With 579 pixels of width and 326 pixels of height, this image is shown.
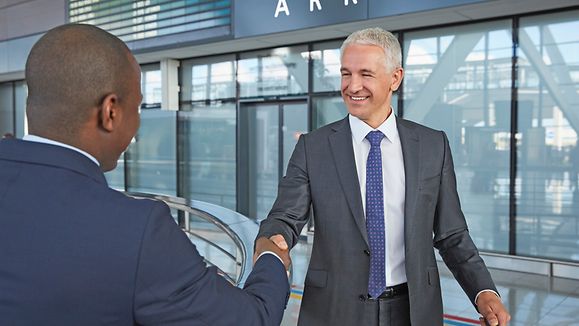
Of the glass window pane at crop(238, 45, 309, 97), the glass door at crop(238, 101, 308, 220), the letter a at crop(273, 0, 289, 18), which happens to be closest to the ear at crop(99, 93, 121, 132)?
the letter a at crop(273, 0, 289, 18)

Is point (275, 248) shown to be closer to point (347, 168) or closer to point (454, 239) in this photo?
point (347, 168)

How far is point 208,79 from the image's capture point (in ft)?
28.6

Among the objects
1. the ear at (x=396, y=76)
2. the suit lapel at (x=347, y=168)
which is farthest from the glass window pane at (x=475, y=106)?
the suit lapel at (x=347, y=168)

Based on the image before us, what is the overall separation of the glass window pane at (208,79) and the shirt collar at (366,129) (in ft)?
22.7

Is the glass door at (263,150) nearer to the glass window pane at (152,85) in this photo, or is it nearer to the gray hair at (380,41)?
the glass window pane at (152,85)

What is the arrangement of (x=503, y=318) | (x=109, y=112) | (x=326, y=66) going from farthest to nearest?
(x=326, y=66) < (x=503, y=318) < (x=109, y=112)

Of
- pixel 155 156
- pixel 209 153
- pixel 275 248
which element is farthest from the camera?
pixel 155 156

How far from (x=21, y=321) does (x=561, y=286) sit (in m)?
5.65

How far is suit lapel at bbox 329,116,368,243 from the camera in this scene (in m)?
1.60

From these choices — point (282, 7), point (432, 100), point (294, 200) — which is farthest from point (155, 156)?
point (294, 200)

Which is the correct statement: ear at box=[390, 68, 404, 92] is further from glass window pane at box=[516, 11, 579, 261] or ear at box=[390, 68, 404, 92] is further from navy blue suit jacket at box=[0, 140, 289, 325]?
glass window pane at box=[516, 11, 579, 261]

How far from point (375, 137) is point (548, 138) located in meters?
4.82

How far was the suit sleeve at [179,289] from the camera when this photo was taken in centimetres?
81

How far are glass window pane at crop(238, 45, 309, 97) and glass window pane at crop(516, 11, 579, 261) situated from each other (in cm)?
300
